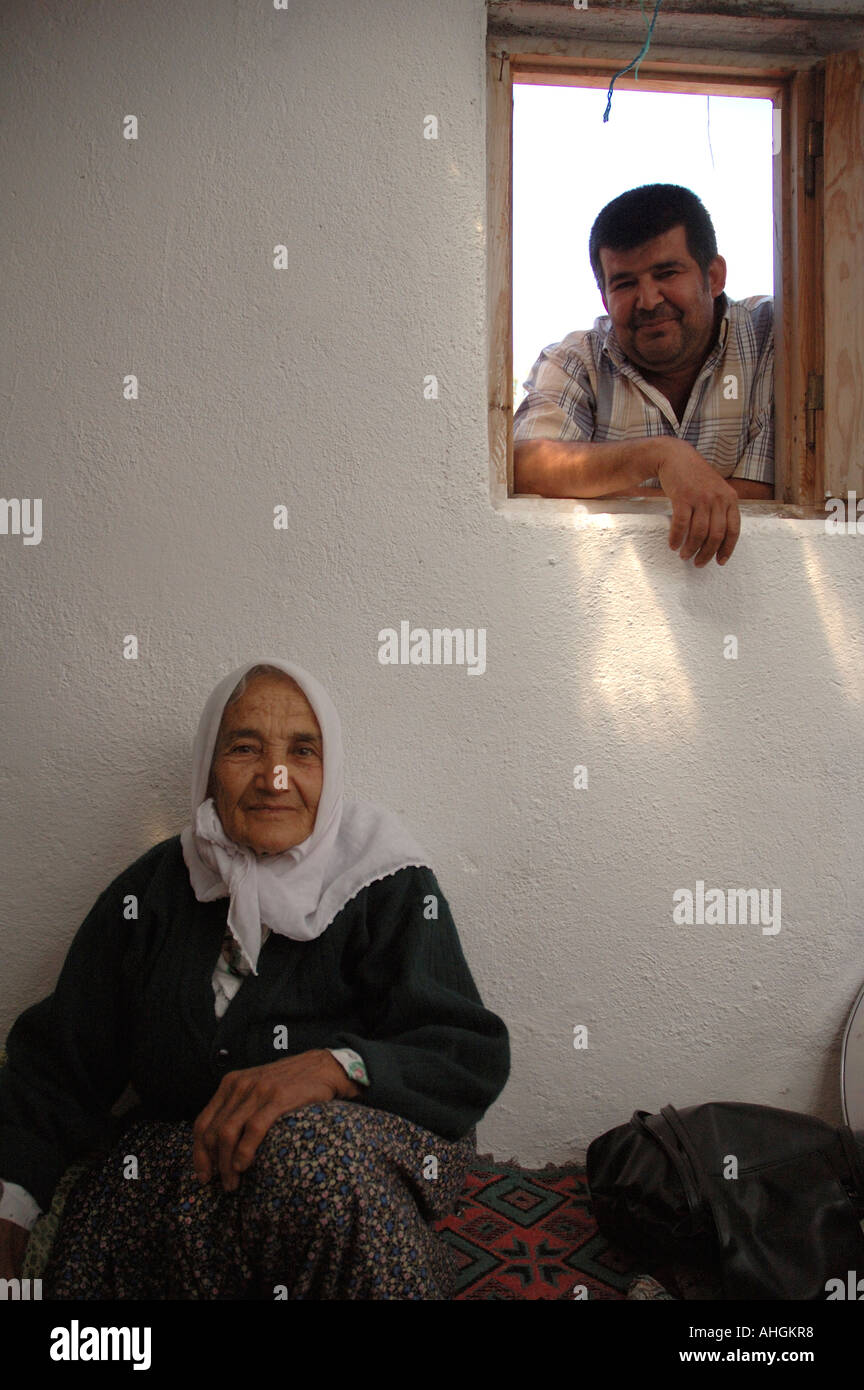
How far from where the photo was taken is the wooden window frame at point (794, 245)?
2277 mm

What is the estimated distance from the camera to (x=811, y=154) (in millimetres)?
2332

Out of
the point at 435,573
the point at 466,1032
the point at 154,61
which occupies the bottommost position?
the point at 466,1032

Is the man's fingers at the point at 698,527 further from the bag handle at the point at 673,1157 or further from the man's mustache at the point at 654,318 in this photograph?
the bag handle at the point at 673,1157

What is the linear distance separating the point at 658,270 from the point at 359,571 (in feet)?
3.26

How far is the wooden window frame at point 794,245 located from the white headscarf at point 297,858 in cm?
77

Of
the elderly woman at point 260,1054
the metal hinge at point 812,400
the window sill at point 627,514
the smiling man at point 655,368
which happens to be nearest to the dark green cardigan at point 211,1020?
the elderly woman at point 260,1054

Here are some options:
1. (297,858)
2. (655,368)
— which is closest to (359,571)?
(297,858)

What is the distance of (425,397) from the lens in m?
2.18

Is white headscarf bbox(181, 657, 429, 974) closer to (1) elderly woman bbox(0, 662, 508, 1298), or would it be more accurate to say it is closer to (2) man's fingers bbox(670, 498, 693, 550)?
(1) elderly woman bbox(0, 662, 508, 1298)

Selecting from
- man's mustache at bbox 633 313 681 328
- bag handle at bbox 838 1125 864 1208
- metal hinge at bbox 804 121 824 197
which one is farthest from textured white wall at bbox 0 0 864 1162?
metal hinge at bbox 804 121 824 197

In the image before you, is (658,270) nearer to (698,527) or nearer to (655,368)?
(655,368)
